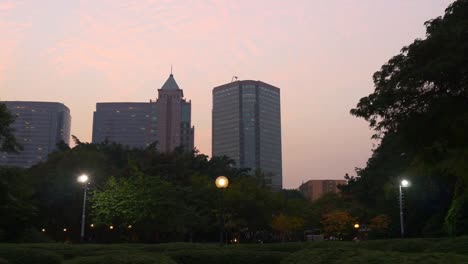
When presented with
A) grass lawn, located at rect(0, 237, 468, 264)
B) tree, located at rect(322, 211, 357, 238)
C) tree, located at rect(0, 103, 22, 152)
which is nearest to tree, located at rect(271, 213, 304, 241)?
tree, located at rect(322, 211, 357, 238)

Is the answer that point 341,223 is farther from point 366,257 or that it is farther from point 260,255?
point 366,257

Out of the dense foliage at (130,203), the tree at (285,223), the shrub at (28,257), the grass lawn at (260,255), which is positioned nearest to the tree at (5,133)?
the dense foliage at (130,203)

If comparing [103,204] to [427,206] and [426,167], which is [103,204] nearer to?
[426,167]

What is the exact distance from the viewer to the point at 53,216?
2296 inches

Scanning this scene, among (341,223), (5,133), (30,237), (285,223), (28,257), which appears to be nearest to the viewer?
(28,257)

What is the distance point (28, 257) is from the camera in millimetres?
15531

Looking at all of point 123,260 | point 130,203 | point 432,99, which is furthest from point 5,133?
point 123,260

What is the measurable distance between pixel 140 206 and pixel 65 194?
13129mm

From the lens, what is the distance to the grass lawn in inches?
351

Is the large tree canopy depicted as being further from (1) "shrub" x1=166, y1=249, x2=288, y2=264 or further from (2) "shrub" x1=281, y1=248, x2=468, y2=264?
(2) "shrub" x1=281, y1=248, x2=468, y2=264

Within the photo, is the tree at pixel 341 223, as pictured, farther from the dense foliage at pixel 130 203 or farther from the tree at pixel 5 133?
the tree at pixel 5 133

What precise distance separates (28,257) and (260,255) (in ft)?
23.1

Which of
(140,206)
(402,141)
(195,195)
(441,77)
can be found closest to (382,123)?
(402,141)

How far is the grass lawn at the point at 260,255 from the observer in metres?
8.91
